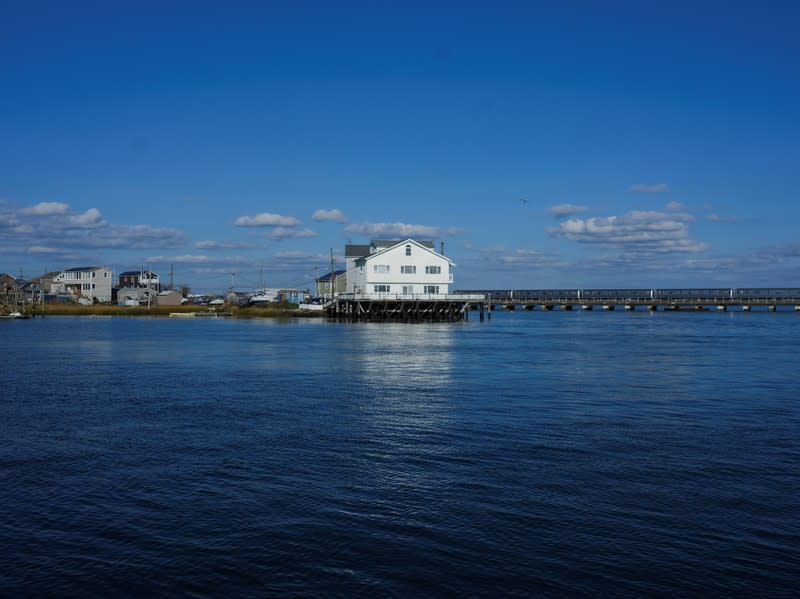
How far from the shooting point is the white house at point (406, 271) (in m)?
75.9

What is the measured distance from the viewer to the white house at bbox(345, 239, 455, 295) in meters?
75.9

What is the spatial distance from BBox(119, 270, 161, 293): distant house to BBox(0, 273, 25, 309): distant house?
2059cm

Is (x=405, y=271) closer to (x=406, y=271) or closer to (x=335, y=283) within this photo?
(x=406, y=271)

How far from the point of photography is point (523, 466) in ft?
44.4

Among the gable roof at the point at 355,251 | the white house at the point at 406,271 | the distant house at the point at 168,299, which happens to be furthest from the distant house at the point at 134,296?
the white house at the point at 406,271

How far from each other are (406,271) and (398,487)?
6442cm

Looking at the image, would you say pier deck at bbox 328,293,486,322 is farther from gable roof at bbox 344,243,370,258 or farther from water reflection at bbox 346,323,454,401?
water reflection at bbox 346,323,454,401

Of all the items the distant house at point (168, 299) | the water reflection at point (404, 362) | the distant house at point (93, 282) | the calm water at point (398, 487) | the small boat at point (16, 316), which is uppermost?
the distant house at point (93, 282)

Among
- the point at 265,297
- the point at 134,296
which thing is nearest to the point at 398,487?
the point at 265,297

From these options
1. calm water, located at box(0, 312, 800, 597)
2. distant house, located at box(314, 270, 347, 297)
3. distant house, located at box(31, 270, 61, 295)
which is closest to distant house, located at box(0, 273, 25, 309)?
distant house, located at box(31, 270, 61, 295)

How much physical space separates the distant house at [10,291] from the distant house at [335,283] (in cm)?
4689

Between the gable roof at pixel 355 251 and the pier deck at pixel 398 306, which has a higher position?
the gable roof at pixel 355 251

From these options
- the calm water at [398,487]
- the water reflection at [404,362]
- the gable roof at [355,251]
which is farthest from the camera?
the gable roof at [355,251]

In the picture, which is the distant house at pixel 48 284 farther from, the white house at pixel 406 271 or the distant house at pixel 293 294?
the white house at pixel 406 271
